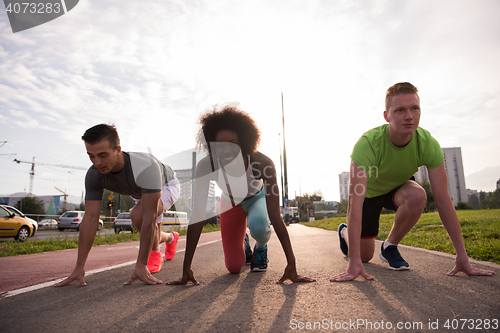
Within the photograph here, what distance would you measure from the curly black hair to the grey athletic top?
2.83 feet

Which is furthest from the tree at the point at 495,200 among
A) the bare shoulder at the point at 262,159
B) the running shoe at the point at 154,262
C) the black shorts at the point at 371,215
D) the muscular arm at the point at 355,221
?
the running shoe at the point at 154,262

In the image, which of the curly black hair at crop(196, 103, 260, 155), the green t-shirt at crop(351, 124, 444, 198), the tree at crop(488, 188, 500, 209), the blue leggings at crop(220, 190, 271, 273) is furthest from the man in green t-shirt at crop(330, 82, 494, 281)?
the tree at crop(488, 188, 500, 209)

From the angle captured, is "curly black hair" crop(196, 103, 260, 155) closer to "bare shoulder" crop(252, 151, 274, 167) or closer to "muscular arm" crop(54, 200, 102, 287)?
"bare shoulder" crop(252, 151, 274, 167)

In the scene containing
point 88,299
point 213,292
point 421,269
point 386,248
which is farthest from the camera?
point 386,248

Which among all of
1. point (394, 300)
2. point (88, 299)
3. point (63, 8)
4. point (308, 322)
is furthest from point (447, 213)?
point (63, 8)

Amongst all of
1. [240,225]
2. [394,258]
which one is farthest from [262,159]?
[394,258]

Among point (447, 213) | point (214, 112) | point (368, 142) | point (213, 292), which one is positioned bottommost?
point (213, 292)

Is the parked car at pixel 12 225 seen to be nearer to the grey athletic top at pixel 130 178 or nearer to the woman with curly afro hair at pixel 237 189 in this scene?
the grey athletic top at pixel 130 178

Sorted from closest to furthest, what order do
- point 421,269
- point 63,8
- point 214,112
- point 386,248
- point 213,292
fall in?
point 213,292 < point 421,269 < point 386,248 < point 214,112 < point 63,8

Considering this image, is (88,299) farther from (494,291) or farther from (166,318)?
(494,291)

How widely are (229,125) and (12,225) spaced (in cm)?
1264

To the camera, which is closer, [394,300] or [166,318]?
[166,318]

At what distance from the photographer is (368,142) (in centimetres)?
305

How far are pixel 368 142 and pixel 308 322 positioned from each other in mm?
2024
